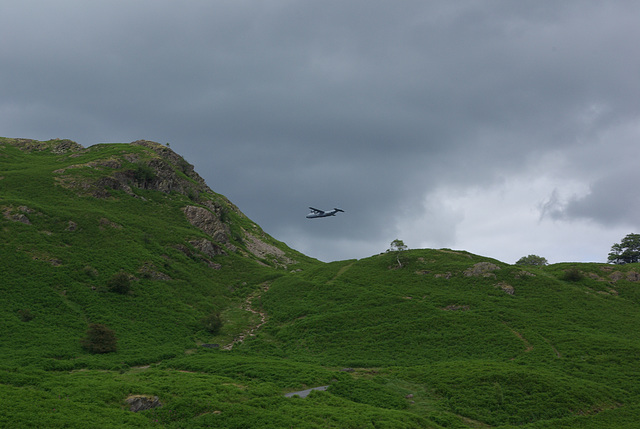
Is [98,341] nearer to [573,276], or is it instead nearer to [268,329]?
[268,329]

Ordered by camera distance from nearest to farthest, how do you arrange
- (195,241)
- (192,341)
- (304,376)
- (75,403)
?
(75,403) < (304,376) < (192,341) < (195,241)

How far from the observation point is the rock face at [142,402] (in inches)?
1259

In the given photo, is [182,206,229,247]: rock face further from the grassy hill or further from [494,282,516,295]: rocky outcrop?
[494,282,516,295]: rocky outcrop

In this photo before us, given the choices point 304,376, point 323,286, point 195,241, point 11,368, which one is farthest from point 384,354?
point 195,241

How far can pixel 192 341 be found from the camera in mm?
63562

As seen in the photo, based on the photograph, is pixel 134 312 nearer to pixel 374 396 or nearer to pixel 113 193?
pixel 374 396

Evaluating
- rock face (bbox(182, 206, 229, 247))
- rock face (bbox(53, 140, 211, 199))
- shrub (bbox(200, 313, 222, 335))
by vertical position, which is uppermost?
rock face (bbox(53, 140, 211, 199))

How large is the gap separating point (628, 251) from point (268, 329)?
143915mm

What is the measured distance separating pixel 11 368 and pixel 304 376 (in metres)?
30.9

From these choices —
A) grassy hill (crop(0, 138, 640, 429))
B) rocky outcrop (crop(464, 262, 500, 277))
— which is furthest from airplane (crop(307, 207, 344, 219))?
rocky outcrop (crop(464, 262, 500, 277))

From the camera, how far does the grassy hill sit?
35.2 metres

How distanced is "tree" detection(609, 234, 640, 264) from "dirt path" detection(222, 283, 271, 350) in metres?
136

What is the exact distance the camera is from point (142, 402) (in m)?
32.6

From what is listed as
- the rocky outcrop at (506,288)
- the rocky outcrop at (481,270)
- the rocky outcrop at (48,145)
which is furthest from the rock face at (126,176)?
the rocky outcrop at (506,288)
